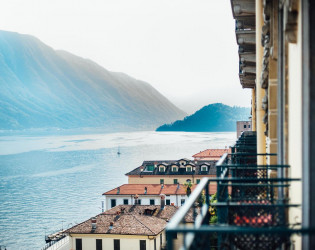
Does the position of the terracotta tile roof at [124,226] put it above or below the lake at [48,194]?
above


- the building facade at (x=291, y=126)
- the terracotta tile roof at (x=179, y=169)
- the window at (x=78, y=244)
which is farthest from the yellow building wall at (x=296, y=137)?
the terracotta tile roof at (x=179, y=169)

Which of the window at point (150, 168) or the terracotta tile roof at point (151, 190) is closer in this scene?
the terracotta tile roof at point (151, 190)

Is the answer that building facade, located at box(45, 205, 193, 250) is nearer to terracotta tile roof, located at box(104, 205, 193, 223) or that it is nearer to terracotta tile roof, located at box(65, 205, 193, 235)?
terracotta tile roof, located at box(65, 205, 193, 235)

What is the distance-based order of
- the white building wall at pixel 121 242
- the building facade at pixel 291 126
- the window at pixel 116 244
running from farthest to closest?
the window at pixel 116 244 → the white building wall at pixel 121 242 → the building facade at pixel 291 126

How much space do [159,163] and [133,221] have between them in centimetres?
2935

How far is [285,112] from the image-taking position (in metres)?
4.24

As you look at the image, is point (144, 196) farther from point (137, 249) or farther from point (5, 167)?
point (5, 167)

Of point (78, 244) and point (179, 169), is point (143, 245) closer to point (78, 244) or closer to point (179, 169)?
point (78, 244)

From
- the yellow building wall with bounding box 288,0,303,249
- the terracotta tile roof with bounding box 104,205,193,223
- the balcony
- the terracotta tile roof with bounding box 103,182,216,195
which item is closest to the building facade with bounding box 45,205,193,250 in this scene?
the terracotta tile roof with bounding box 104,205,193,223

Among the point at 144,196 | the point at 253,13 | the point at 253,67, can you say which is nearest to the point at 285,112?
the point at 253,13

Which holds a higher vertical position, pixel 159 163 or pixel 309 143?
pixel 309 143

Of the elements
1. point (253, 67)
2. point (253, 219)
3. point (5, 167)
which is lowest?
point (5, 167)

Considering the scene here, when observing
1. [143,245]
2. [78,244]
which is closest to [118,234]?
[143,245]

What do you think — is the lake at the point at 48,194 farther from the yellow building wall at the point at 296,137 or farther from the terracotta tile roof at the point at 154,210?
the yellow building wall at the point at 296,137
